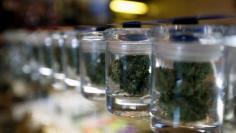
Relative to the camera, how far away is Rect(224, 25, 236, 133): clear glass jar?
0.42 m

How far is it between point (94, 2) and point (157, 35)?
2.11 metres

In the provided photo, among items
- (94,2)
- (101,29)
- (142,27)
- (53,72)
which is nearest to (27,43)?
(53,72)

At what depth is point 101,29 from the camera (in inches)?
23.7

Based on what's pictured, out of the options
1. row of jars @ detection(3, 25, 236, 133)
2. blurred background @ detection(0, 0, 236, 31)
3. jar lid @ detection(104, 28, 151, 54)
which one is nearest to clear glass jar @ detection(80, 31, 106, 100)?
row of jars @ detection(3, 25, 236, 133)

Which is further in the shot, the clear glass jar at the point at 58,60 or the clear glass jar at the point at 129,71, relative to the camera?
the clear glass jar at the point at 58,60

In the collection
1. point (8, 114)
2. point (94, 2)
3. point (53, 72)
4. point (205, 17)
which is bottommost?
point (8, 114)

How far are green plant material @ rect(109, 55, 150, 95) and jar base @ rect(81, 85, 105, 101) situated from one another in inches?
5.9

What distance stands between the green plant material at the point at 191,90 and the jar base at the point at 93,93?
10.6 inches

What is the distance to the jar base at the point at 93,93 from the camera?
2.16ft

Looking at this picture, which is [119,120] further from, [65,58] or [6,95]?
[6,95]

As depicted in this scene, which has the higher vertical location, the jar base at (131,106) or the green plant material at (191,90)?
the green plant material at (191,90)

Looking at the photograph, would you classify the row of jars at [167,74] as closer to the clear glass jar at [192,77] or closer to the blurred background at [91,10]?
the clear glass jar at [192,77]

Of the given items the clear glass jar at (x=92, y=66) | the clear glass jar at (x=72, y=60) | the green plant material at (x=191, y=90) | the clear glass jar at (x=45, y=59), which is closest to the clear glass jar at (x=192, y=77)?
the green plant material at (x=191, y=90)

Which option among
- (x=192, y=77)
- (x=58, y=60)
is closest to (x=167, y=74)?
(x=192, y=77)
